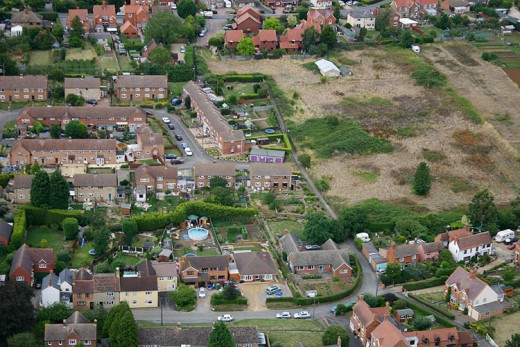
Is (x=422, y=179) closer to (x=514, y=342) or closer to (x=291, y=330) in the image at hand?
(x=291, y=330)

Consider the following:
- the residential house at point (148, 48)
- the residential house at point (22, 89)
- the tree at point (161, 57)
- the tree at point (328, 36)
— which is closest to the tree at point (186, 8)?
the residential house at point (148, 48)

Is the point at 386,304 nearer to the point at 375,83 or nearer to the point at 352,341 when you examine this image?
the point at 352,341

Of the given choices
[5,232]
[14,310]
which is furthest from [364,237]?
[14,310]

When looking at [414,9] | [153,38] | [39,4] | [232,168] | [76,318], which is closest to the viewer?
[76,318]

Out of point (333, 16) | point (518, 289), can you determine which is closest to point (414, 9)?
point (333, 16)

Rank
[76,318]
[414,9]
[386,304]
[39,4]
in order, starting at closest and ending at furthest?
1. [76,318]
2. [386,304]
3. [39,4]
4. [414,9]
